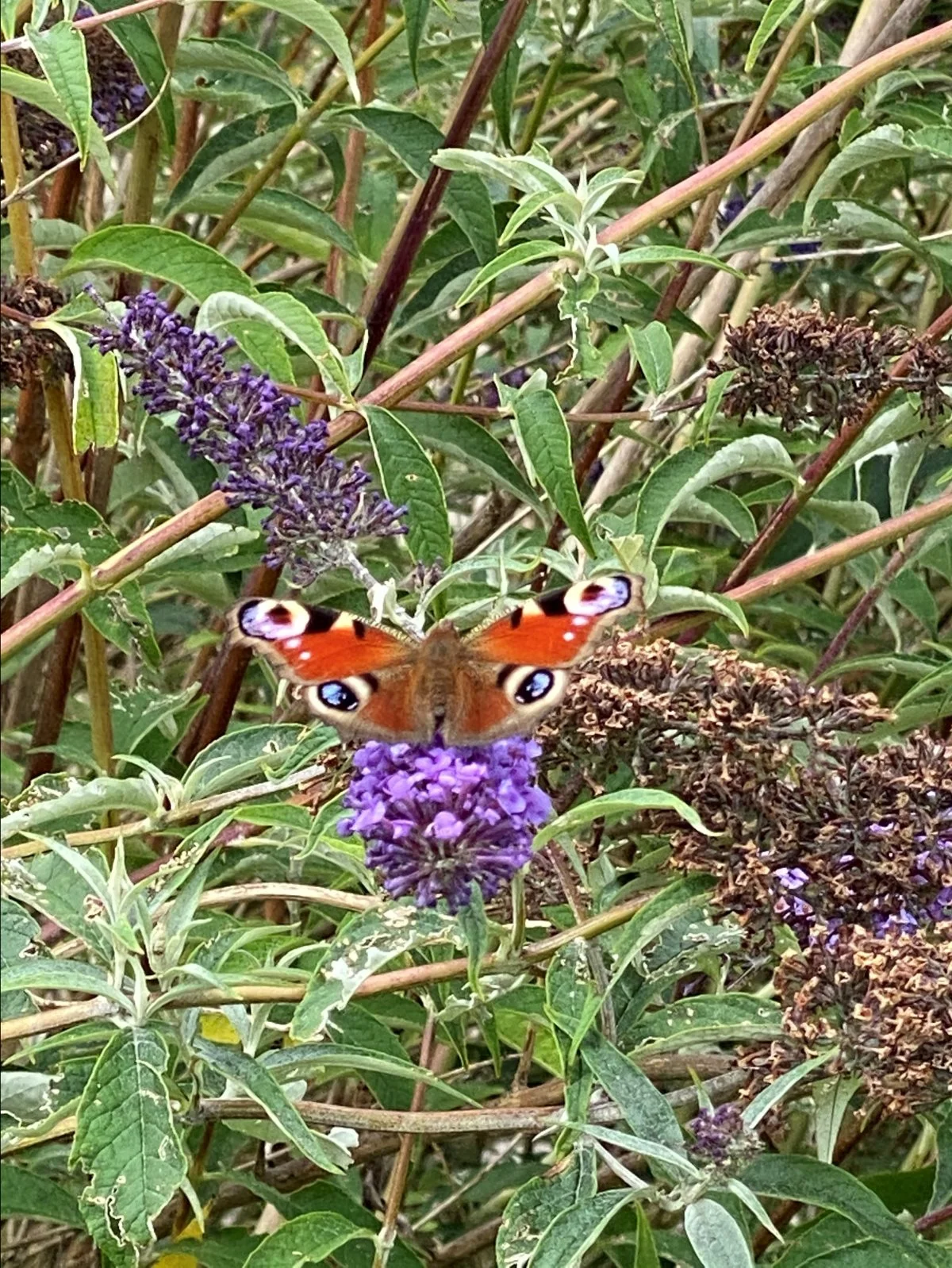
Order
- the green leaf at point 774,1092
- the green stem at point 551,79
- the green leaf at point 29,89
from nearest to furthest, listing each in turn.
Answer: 1. the green leaf at point 774,1092
2. the green leaf at point 29,89
3. the green stem at point 551,79

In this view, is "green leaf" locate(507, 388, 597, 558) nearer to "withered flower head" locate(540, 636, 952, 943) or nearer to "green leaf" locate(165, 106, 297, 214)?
"withered flower head" locate(540, 636, 952, 943)

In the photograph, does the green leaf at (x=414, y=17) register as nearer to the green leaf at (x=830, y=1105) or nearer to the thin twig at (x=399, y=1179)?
the thin twig at (x=399, y=1179)

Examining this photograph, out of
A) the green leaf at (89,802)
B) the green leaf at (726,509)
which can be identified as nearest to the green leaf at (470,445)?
the green leaf at (726,509)

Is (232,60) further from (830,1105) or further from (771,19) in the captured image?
(830,1105)

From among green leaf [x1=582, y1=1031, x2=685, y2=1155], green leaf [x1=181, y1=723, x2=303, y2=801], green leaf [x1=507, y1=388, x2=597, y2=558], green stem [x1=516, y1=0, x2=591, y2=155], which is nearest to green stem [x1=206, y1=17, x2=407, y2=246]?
green stem [x1=516, y1=0, x2=591, y2=155]

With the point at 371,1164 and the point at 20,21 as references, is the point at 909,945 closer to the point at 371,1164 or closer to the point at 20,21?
the point at 371,1164
